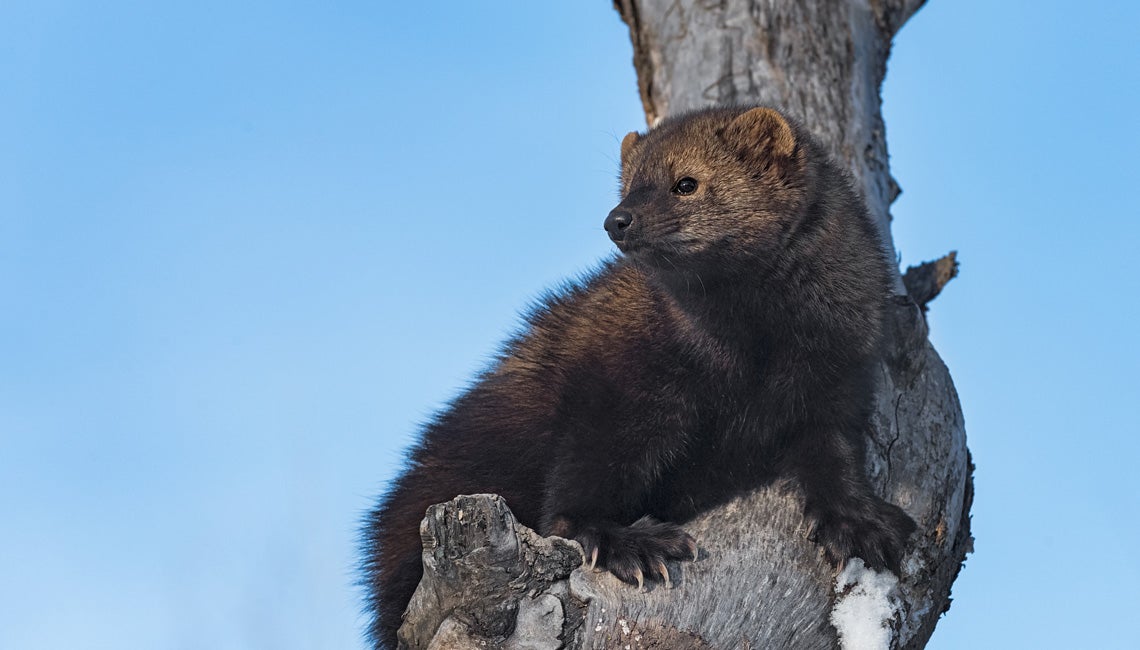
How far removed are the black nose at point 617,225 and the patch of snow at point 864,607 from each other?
63.6 inches

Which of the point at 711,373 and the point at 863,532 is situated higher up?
the point at 711,373

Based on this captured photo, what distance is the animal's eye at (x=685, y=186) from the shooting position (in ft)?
16.8

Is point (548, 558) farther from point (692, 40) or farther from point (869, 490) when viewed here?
point (692, 40)

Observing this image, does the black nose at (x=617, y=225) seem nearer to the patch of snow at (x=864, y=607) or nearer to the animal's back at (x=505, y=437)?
the animal's back at (x=505, y=437)

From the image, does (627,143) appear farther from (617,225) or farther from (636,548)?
(636,548)

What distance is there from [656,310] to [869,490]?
3.93 ft

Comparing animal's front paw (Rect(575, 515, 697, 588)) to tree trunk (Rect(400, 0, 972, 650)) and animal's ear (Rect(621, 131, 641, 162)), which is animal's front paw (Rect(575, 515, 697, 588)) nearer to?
tree trunk (Rect(400, 0, 972, 650))

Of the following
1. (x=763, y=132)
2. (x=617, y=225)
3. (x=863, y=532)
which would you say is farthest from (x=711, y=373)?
(x=763, y=132)

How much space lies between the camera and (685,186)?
5.12m

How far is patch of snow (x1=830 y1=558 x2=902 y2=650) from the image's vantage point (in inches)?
180

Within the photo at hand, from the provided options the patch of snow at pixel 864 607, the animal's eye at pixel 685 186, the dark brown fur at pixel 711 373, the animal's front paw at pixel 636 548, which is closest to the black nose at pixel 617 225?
the dark brown fur at pixel 711 373

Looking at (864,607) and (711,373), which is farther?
(711,373)

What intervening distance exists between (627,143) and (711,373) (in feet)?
4.34

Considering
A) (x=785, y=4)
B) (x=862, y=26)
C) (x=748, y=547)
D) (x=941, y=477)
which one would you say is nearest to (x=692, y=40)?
(x=785, y=4)
